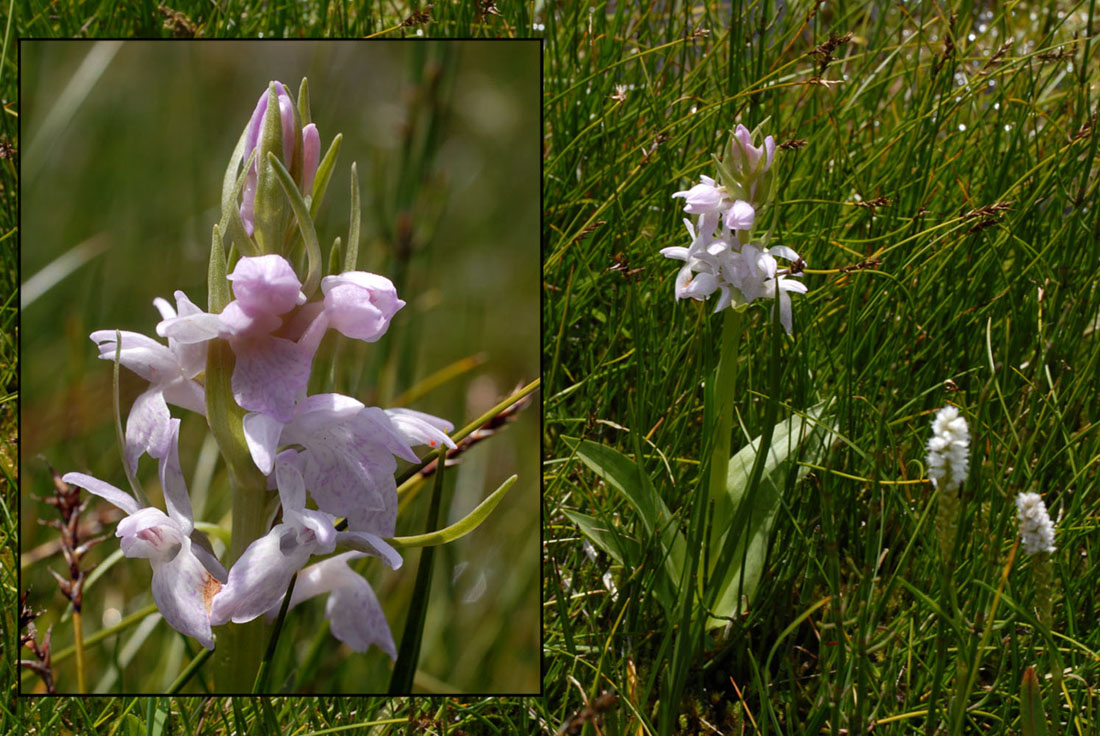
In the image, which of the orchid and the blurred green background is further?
the blurred green background

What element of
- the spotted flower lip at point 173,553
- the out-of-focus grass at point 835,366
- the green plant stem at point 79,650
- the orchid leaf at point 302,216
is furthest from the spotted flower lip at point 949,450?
the green plant stem at point 79,650

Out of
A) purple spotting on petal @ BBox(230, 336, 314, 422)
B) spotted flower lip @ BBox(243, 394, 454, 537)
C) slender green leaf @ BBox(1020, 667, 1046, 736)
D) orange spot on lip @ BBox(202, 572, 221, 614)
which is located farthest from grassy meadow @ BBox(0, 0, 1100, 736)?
purple spotting on petal @ BBox(230, 336, 314, 422)

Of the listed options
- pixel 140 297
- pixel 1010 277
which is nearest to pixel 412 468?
pixel 140 297

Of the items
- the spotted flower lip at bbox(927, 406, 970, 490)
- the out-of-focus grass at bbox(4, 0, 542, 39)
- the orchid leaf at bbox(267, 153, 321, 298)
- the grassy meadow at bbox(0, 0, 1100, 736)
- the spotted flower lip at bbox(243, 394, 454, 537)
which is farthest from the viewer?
the out-of-focus grass at bbox(4, 0, 542, 39)

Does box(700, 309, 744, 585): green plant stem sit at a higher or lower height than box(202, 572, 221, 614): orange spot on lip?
higher

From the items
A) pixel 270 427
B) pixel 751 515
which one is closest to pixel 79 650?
pixel 270 427

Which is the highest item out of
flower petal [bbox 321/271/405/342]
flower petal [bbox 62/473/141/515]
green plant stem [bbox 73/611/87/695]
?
flower petal [bbox 321/271/405/342]

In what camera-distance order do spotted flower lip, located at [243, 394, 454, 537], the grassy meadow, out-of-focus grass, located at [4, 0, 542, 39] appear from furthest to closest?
out-of-focus grass, located at [4, 0, 542, 39]
the grassy meadow
spotted flower lip, located at [243, 394, 454, 537]

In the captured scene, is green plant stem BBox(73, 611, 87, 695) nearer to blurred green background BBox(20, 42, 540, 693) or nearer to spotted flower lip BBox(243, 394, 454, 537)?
blurred green background BBox(20, 42, 540, 693)
